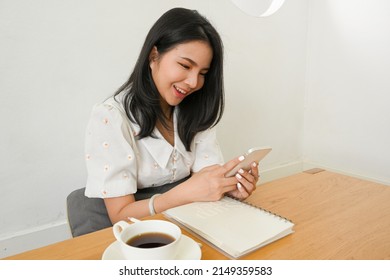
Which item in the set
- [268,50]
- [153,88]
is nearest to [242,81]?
[268,50]

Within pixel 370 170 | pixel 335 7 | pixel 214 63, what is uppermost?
pixel 335 7

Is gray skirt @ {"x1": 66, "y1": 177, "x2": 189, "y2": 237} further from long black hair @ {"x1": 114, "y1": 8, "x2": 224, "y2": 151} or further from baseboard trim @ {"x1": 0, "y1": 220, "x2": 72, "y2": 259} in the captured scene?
baseboard trim @ {"x1": 0, "y1": 220, "x2": 72, "y2": 259}

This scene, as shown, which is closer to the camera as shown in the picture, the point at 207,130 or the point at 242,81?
the point at 207,130

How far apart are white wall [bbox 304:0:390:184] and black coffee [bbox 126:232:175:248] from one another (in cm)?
198

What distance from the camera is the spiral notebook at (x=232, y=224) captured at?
58cm

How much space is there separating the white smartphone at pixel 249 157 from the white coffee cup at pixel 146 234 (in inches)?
12.9

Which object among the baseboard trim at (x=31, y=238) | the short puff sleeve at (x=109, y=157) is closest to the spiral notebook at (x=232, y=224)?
the short puff sleeve at (x=109, y=157)

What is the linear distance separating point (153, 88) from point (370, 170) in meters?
1.76

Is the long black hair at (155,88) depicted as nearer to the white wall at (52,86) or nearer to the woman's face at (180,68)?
the woman's face at (180,68)

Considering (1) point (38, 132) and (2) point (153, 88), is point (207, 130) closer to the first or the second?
(2) point (153, 88)

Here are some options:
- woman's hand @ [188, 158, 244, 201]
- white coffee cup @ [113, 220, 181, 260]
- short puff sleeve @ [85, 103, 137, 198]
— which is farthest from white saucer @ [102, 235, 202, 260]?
short puff sleeve @ [85, 103, 137, 198]

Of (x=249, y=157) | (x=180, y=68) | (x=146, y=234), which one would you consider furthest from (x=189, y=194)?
(x=180, y=68)

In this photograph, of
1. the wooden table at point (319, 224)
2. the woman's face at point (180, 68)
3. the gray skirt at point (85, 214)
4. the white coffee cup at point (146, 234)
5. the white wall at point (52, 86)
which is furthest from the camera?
the white wall at point (52, 86)
